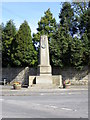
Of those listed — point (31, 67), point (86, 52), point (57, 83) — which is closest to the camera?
point (57, 83)

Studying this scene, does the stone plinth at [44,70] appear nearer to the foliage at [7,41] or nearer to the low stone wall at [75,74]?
the low stone wall at [75,74]

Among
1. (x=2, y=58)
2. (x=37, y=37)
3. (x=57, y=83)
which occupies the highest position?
(x=37, y=37)

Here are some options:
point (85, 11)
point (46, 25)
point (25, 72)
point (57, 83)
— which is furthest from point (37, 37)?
point (57, 83)

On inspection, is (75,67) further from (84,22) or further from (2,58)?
(2,58)

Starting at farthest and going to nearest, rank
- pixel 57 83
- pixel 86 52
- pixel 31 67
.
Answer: pixel 31 67
pixel 86 52
pixel 57 83

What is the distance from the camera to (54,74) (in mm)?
38406

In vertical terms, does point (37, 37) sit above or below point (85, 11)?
below

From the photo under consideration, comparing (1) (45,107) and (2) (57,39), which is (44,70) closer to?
(2) (57,39)

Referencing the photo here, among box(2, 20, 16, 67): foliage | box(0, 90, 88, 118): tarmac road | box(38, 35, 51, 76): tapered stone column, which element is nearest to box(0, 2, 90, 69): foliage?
box(2, 20, 16, 67): foliage

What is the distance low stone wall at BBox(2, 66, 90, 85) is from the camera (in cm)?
3744

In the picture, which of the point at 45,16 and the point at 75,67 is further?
the point at 45,16

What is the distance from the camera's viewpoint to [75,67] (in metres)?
36.8

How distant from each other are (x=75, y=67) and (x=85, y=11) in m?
8.54

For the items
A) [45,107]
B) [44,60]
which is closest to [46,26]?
[44,60]
